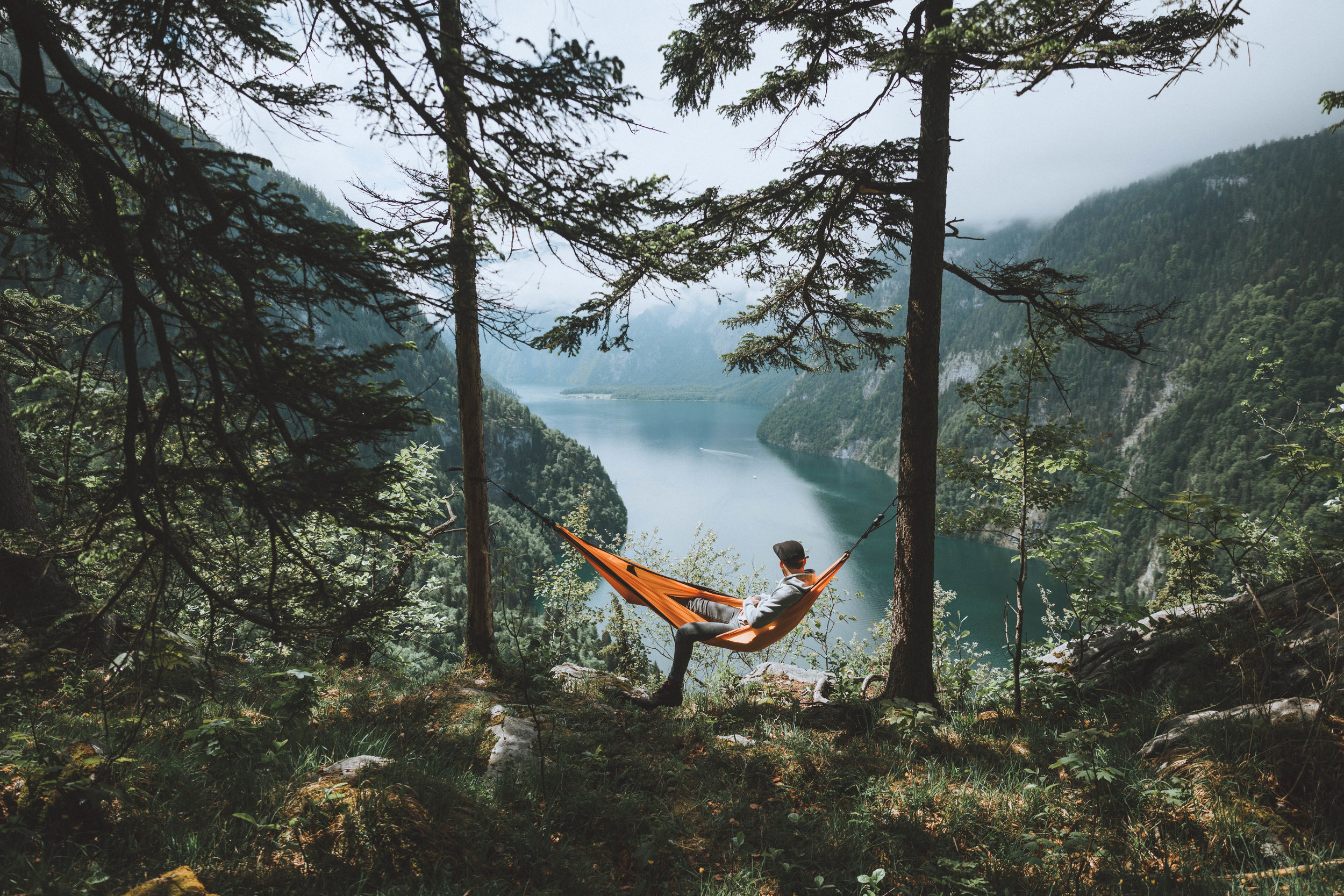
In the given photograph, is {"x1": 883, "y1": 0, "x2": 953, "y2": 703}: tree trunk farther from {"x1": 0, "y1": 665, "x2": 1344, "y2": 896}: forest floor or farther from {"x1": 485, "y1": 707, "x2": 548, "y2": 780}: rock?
{"x1": 485, "y1": 707, "x2": 548, "y2": 780}: rock

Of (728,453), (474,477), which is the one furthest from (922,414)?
(728,453)

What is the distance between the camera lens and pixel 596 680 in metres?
3.53

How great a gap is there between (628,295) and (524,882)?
223cm

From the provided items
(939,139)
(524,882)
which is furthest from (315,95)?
(939,139)

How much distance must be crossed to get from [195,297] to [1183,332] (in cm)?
7841

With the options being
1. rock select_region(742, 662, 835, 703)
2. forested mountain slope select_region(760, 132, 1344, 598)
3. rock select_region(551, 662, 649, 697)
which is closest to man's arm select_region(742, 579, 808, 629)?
rock select_region(742, 662, 835, 703)

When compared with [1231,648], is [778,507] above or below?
below

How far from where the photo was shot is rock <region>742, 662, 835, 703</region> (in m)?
3.04

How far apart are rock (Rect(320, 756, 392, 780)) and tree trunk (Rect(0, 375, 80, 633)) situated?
1881 mm

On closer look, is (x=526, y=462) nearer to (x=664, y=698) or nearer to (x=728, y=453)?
(x=728, y=453)

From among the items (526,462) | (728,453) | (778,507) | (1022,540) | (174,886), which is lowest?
(778,507)

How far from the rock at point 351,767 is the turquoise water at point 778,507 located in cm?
330

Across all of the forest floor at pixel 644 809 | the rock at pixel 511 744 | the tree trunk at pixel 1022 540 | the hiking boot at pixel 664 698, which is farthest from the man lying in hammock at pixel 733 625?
the tree trunk at pixel 1022 540

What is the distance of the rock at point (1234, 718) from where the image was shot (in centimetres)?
175
